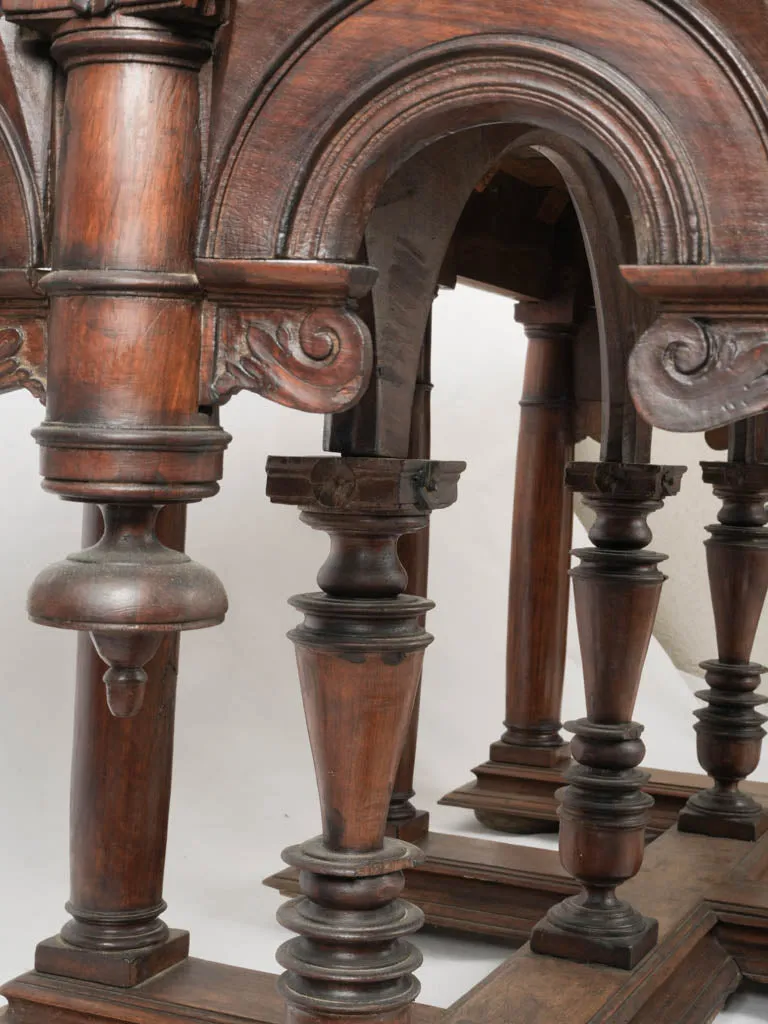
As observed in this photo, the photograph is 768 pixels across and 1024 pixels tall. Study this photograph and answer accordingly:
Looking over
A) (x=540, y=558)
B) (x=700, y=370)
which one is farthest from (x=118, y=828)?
(x=540, y=558)

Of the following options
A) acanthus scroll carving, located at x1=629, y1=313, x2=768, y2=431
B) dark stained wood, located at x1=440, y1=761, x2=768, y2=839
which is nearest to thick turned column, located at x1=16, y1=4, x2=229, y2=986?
acanthus scroll carving, located at x1=629, y1=313, x2=768, y2=431

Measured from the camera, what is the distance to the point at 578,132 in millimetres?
1123

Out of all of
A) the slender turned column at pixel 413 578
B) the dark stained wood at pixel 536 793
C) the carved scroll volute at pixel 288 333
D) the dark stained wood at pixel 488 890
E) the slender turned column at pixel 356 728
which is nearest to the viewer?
the carved scroll volute at pixel 288 333

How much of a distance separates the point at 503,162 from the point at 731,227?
1480 mm

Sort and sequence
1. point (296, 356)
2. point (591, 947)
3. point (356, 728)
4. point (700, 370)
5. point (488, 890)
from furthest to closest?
1. point (488, 890)
2. point (591, 947)
3. point (356, 728)
4. point (296, 356)
5. point (700, 370)

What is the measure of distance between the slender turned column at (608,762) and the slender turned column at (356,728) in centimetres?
59

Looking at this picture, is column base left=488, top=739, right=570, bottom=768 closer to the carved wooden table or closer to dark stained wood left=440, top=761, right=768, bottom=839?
dark stained wood left=440, top=761, right=768, bottom=839

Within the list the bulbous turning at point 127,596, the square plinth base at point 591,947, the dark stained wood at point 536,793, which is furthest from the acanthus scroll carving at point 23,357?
the dark stained wood at point 536,793

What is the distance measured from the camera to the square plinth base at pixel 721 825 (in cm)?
275

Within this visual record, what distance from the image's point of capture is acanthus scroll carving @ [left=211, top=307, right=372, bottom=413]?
115 centimetres

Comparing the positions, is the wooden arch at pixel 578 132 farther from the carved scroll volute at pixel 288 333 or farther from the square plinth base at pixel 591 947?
the square plinth base at pixel 591 947

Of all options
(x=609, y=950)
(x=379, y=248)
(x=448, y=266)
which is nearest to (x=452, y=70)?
(x=379, y=248)

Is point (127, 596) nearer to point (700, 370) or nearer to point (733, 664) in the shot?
point (700, 370)

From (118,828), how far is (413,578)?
2.92 feet
